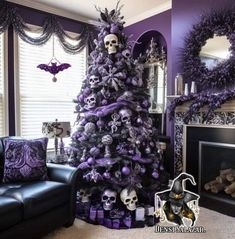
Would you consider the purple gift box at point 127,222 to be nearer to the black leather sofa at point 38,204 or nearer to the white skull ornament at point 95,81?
the black leather sofa at point 38,204

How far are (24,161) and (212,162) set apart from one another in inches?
89.2

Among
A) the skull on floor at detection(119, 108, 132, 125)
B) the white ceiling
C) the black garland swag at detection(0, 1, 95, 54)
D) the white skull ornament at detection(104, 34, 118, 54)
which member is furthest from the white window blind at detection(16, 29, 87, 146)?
the skull on floor at detection(119, 108, 132, 125)

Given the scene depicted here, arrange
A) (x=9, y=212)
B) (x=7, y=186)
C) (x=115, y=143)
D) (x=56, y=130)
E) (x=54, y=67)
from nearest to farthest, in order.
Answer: (x=9, y=212), (x=7, y=186), (x=115, y=143), (x=56, y=130), (x=54, y=67)

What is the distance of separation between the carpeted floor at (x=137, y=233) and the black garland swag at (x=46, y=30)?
106 inches

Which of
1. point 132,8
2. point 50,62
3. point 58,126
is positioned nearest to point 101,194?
point 58,126

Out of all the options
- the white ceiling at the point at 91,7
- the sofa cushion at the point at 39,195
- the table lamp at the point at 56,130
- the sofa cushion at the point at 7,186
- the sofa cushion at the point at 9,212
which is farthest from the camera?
the white ceiling at the point at 91,7

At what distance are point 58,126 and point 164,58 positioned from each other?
6.58 ft

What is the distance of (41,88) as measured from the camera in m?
4.04

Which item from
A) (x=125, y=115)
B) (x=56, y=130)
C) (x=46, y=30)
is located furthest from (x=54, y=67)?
(x=125, y=115)

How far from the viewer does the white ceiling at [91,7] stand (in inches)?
149

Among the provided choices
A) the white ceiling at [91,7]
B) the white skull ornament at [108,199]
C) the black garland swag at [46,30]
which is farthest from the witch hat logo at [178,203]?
the black garland swag at [46,30]

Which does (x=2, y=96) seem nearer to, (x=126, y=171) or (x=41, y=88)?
(x=41, y=88)

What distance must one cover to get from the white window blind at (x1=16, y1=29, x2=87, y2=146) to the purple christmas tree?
1.20 m

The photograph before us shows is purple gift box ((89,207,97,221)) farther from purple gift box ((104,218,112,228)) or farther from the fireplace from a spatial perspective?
the fireplace
